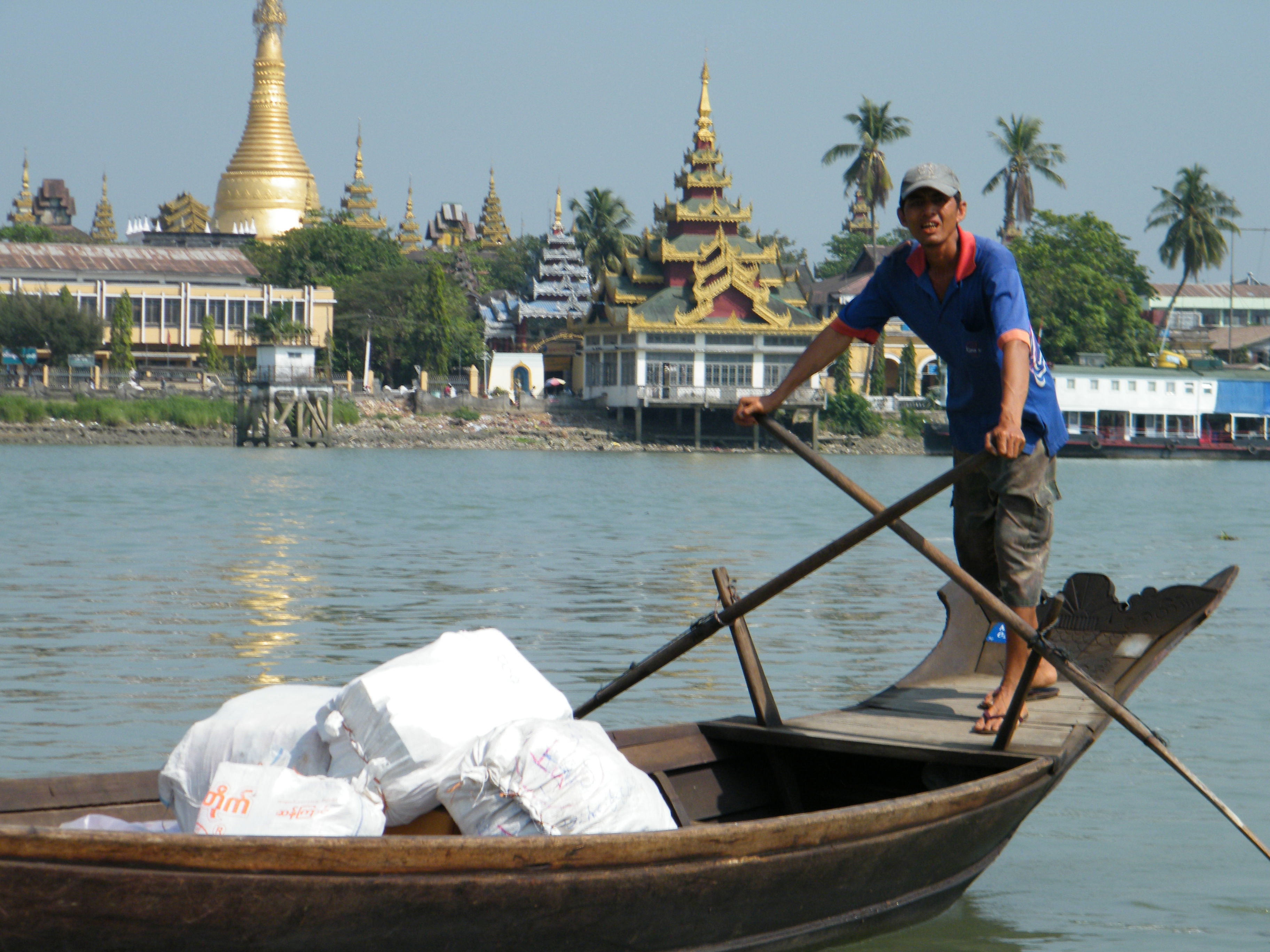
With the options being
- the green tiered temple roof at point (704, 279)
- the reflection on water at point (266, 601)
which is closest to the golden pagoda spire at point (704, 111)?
the green tiered temple roof at point (704, 279)

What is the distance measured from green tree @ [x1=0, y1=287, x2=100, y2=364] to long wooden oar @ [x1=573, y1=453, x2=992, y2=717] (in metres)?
55.3

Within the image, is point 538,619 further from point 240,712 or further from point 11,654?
point 240,712

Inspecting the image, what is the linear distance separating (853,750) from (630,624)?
601 centimetres

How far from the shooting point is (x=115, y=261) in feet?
213

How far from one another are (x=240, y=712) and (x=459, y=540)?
1388 cm

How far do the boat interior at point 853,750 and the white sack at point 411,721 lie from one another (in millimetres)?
140

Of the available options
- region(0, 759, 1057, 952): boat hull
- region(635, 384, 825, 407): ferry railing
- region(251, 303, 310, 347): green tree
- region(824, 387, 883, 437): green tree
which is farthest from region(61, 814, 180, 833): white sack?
region(824, 387, 883, 437): green tree

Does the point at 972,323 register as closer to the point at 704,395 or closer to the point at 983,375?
the point at 983,375

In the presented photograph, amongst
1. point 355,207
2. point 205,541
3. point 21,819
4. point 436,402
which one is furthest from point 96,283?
point 21,819

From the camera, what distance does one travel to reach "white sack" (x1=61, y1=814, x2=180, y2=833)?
3.72 meters

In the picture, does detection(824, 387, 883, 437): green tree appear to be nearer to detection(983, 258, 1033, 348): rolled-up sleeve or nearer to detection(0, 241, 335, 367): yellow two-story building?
detection(0, 241, 335, 367): yellow two-story building

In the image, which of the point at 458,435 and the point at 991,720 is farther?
the point at 458,435

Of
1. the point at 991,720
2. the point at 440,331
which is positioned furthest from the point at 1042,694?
the point at 440,331

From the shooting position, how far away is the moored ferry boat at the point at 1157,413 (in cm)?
5253
